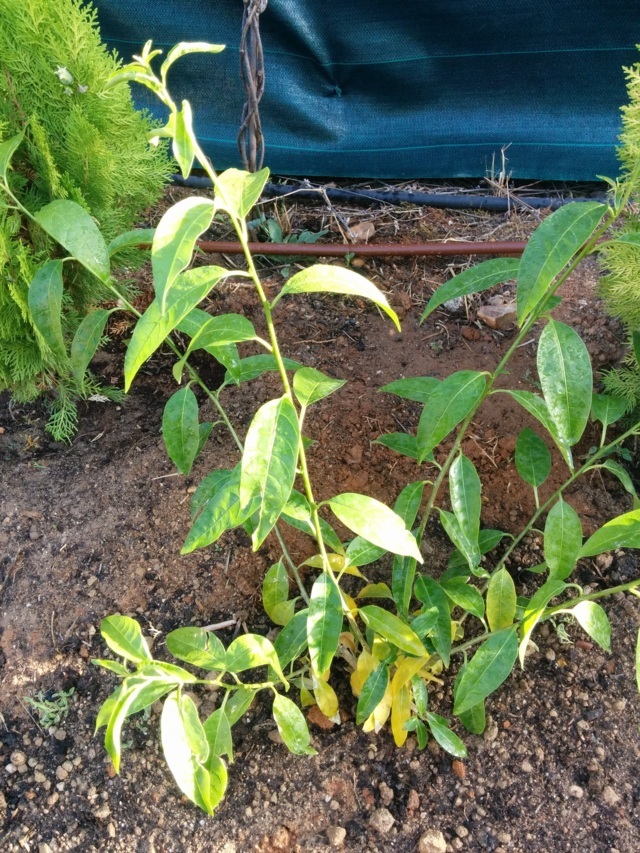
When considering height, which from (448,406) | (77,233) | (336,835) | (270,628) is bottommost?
(336,835)

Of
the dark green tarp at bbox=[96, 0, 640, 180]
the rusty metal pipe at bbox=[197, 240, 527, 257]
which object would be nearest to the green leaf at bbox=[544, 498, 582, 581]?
the rusty metal pipe at bbox=[197, 240, 527, 257]

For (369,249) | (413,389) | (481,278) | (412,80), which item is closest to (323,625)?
(413,389)

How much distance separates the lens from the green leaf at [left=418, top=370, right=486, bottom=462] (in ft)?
4.24

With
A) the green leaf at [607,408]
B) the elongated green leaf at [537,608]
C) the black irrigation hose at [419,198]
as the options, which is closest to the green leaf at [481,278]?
the green leaf at [607,408]

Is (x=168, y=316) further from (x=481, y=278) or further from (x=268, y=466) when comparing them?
(x=481, y=278)

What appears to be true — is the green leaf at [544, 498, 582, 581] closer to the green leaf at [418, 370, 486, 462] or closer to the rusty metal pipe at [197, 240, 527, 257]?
the green leaf at [418, 370, 486, 462]

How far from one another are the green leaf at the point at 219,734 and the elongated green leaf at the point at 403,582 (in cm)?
46

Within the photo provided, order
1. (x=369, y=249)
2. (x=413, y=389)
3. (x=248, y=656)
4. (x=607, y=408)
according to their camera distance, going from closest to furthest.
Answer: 1. (x=248, y=656)
2. (x=413, y=389)
3. (x=607, y=408)
4. (x=369, y=249)

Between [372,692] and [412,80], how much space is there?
2.82m

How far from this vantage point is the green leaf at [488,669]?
4.52 feet

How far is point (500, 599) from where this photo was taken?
5.16 feet

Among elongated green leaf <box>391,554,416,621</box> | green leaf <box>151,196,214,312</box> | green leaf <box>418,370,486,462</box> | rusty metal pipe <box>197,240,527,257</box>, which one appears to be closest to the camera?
green leaf <box>151,196,214,312</box>

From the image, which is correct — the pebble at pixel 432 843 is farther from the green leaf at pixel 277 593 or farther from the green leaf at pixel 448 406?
the green leaf at pixel 448 406

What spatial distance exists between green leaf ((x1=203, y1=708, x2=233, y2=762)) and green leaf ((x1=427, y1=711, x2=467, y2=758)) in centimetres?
52
